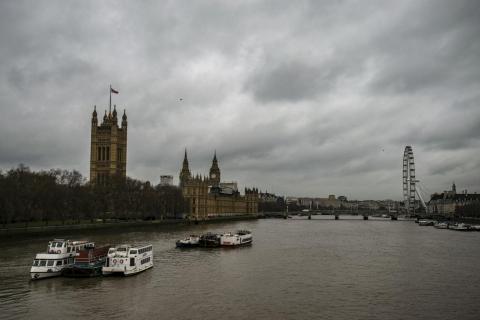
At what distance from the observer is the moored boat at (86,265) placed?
39250 mm

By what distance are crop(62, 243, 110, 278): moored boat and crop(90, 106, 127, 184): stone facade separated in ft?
407

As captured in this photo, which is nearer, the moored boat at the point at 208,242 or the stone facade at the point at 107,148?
the moored boat at the point at 208,242

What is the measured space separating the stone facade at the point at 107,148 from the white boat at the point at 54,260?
4863 inches

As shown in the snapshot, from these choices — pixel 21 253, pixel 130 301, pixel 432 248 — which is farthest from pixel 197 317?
pixel 432 248

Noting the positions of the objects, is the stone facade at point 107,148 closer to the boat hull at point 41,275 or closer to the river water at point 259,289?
the river water at point 259,289

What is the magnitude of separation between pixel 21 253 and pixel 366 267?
36111mm

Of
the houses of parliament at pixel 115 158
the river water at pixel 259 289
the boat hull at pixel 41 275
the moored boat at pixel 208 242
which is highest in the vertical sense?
the houses of parliament at pixel 115 158

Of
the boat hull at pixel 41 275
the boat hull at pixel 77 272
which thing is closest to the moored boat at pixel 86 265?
the boat hull at pixel 77 272

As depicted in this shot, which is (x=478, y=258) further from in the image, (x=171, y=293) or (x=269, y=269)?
(x=171, y=293)

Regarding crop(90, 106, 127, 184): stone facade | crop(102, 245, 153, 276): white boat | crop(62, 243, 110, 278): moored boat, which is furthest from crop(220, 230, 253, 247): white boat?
crop(90, 106, 127, 184): stone facade

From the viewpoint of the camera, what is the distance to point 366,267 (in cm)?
4797

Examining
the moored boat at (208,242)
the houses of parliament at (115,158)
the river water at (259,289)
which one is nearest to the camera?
the river water at (259,289)

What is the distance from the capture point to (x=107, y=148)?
167 meters

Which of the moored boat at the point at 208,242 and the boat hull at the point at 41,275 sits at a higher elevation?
the moored boat at the point at 208,242
